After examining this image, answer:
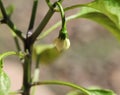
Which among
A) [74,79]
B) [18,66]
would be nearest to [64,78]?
[74,79]

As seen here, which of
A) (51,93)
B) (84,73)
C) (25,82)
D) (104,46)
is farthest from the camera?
(104,46)

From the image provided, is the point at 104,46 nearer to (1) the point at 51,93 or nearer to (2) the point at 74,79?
(2) the point at 74,79

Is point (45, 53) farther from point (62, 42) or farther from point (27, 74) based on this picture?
point (62, 42)

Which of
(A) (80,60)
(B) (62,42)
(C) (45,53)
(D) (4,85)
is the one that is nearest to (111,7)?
(B) (62,42)

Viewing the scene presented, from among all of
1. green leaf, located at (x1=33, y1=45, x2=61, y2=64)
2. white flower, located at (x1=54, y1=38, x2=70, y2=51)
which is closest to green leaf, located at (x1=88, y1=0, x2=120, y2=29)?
white flower, located at (x1=54, y1=38, x2=70, y2=51)

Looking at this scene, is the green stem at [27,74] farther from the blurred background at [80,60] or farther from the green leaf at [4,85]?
the blurred background at [80,60]
